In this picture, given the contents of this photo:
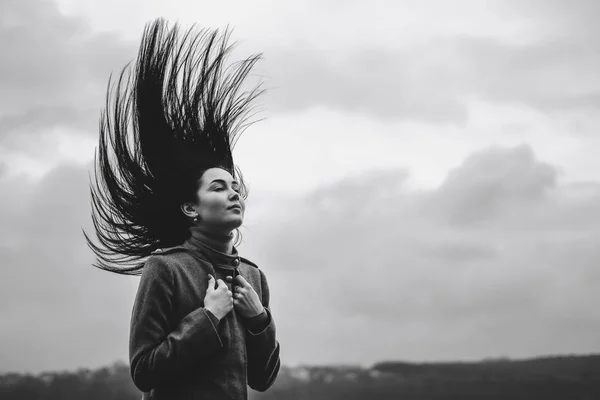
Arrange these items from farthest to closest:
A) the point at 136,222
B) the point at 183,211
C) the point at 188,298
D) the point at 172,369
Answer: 1. the point at 136,222
2. the point at 183,211
3. the point at 188,298
4. the point at 172,369

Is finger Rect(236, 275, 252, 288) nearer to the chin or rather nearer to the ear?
the chin

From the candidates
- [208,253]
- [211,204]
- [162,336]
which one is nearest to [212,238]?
[208,253]

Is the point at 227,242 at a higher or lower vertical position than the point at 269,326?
higher

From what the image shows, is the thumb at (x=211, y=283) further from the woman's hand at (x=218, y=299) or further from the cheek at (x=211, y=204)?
the cheek at (x=211, y=204)

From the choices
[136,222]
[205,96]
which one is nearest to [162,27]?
[205,96]

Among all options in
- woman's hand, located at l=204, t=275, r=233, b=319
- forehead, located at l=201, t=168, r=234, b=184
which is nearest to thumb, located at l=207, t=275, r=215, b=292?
woman's hand, located at l=204, t=275, r=233, b=319

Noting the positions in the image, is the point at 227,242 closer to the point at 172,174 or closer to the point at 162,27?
the point at 172,174

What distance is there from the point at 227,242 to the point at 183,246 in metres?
0.24

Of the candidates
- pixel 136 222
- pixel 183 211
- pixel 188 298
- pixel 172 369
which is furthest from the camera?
pixel 136 222

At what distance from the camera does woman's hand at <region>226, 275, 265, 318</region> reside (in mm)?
3943

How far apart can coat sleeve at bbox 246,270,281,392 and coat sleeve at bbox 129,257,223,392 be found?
0.33 metres

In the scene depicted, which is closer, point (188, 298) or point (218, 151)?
point (188, 298)

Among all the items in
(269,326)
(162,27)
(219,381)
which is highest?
(162,27)

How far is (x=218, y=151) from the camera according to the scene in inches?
173
